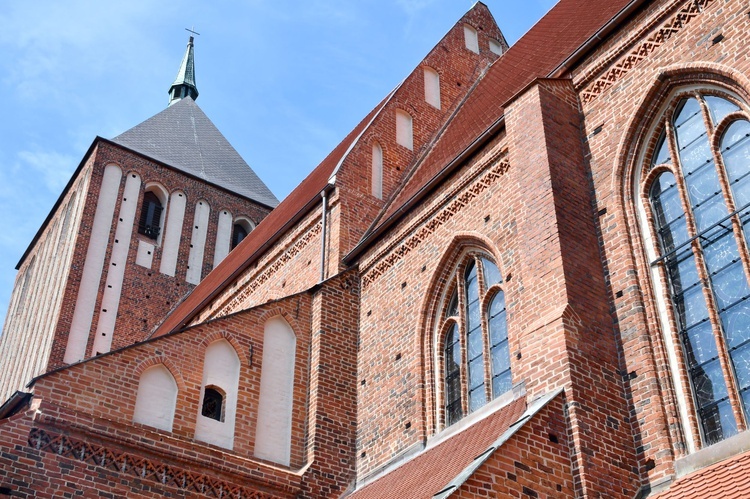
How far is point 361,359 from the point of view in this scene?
11.9m

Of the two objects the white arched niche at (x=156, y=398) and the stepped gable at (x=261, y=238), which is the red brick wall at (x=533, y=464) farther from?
the stepped gable at (x=261, y=238)

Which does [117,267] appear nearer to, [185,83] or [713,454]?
[185,83]

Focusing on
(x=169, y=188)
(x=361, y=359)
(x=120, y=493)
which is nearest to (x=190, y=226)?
(x=169, y=188)

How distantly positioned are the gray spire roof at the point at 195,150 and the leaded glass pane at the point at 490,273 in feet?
51.7

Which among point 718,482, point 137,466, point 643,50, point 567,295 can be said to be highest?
point 643,50

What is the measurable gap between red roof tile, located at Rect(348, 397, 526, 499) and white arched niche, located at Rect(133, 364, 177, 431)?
2270 millimetres

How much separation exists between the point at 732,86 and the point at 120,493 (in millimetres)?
6881

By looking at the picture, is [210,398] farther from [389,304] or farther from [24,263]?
[24,263]

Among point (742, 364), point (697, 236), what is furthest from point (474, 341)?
point (742, 364)

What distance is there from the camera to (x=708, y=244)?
798 centimetres

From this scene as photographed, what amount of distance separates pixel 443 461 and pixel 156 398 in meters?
3.44

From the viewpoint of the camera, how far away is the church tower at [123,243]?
2117cm

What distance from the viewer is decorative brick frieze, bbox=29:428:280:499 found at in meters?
9.08

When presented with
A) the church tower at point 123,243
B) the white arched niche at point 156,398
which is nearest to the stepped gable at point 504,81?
the white arched niche at point 156,398
